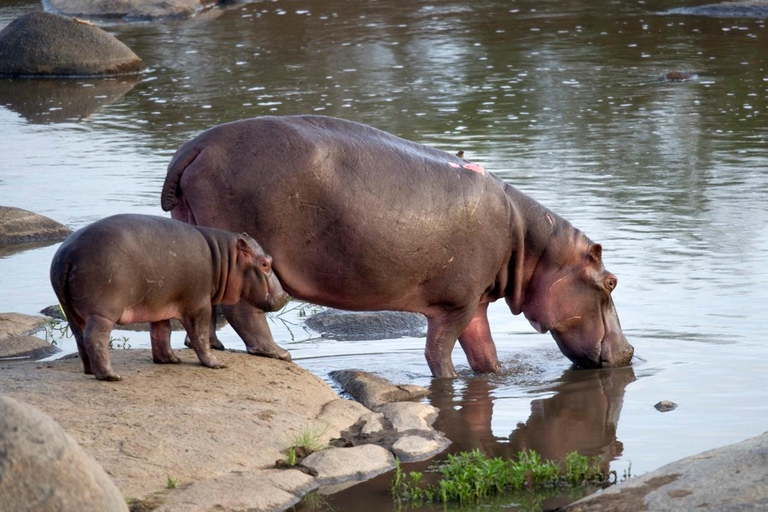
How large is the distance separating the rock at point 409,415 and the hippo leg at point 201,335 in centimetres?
79

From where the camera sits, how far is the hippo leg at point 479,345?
6.97 m

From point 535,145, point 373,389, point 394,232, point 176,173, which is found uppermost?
point 176,173

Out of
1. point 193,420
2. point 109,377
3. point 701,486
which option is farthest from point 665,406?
point 109,377

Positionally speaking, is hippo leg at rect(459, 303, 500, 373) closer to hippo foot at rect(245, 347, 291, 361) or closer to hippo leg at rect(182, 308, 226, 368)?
hippo foot at rect(245, 347, 291, 361)

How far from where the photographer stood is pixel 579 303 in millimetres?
7070

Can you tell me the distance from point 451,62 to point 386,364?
443 inches

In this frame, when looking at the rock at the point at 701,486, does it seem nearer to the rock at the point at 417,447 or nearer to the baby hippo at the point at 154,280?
the rock at the point at 417,447

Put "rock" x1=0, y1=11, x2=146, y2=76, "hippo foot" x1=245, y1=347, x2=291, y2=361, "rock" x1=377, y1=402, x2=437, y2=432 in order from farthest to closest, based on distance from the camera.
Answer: "rock" x1=0, y1=11, x2=146, y2=76 → "hippo foot" x1=245, y1=347, x2=291, y2=361 → "rock" x1=377, y1=402, x2=437, y2=432

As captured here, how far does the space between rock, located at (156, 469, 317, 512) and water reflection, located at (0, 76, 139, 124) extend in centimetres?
1084

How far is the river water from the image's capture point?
646 centimetres

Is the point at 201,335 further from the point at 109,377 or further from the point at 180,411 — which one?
the point at 180,411

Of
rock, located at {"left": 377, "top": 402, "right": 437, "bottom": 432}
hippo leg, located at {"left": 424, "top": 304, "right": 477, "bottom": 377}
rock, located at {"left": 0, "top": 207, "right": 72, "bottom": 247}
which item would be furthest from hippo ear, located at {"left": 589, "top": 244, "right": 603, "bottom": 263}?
rock, located at {"left": 0, "top": 207, "right": 72, "bottom": 247}

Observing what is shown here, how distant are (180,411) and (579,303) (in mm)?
2604

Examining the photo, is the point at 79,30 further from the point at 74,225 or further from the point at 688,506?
the point at 688,506
